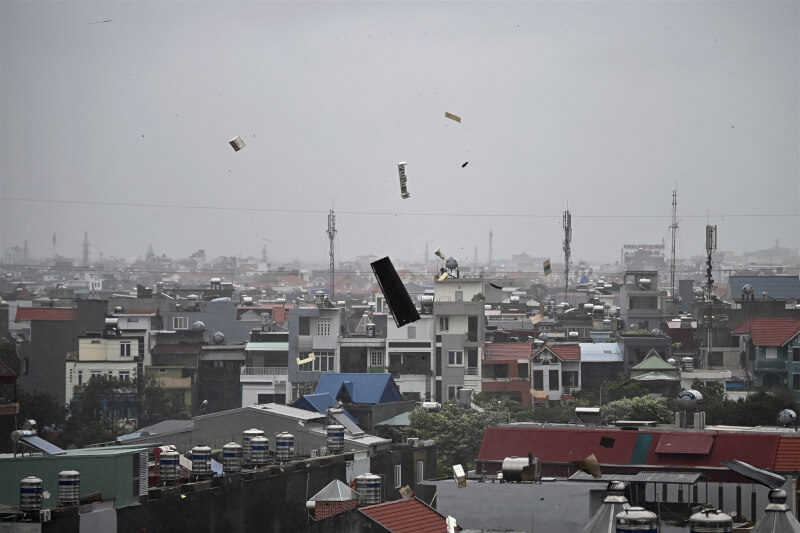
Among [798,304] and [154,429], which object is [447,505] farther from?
[798,304]

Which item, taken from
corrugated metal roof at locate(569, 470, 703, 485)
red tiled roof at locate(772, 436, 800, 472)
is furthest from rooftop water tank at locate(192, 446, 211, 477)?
red tiled roof at locate(772, 436, 800, 472)

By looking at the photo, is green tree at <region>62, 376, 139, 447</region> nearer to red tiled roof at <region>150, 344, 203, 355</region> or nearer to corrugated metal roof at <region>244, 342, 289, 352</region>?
red tiled roof at <region>150, 344, 203, 355</region>

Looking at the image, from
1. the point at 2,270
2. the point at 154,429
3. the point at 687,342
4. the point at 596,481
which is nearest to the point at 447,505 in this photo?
the point at 596,481

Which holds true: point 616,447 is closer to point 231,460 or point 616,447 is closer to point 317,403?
point 231,460

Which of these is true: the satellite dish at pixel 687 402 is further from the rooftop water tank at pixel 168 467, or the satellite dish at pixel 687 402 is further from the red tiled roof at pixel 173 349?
the red tiled roof at pixel 173 349

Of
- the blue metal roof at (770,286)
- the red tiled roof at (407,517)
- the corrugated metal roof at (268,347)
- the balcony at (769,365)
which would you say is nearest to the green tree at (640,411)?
the balcony at (769,365)

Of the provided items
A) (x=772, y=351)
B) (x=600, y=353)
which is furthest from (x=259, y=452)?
(x=600, y=353)
